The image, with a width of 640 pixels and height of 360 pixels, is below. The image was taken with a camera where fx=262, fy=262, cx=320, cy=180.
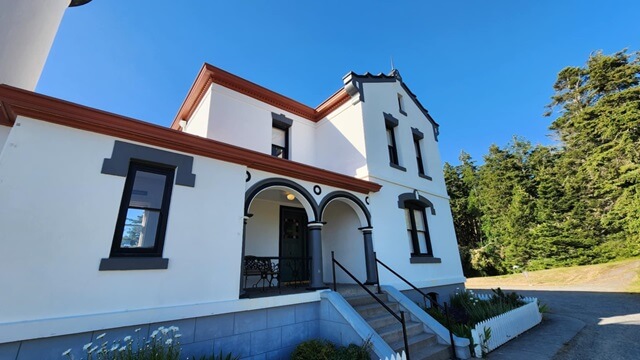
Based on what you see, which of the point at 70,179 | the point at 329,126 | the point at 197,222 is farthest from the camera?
the point at 329,126

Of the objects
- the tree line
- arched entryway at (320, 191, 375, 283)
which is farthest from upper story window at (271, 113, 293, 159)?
the tree line

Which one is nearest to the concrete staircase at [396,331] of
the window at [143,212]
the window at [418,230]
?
the window at [418,230]

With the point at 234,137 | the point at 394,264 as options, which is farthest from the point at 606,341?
the point at 234,137

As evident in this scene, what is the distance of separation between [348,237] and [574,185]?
2582cm

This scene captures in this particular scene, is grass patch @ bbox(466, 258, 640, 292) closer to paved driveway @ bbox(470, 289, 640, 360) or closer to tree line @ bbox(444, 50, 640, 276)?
tree line @ bbox(444, 50, 640, 276)

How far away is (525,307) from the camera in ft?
25.9

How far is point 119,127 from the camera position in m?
4.34

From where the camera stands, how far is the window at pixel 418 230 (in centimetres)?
947

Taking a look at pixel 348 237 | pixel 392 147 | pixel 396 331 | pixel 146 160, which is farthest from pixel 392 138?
pixel 146 160

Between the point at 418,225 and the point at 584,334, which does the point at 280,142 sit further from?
the point at 584,334

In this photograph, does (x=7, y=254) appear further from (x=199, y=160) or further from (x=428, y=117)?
(x=428, y=117)

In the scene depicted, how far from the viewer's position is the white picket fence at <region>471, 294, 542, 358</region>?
5.93 metres

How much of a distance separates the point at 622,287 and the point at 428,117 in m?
12.8

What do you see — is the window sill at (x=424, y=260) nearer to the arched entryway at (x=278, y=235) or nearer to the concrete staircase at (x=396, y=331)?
the concrete staircase at (x=396, y=331)
